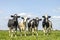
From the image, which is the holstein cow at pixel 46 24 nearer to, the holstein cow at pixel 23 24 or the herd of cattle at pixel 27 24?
the herd of cattle at pixel 27 24

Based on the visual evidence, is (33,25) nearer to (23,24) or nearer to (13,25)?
(23,24)

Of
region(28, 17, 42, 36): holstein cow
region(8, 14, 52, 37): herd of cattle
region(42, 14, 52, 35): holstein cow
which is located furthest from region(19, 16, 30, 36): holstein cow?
region(42, 14, 52, 35): holstein cow

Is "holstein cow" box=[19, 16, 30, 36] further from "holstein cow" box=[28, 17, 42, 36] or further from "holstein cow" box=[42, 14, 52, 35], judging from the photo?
"holstein cow" box=[42, 14, 52, 35]

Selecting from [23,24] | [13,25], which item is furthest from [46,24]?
[13,25]

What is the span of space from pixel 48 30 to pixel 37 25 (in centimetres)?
166

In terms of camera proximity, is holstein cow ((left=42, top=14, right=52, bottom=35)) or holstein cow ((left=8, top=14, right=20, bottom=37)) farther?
holstein cow ((left=42, top=14, right=52, bottom=35))

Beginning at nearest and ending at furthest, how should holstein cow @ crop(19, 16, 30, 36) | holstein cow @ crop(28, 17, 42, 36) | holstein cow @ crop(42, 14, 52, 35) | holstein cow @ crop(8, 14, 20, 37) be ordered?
holstein cow @ crop(8, 14, 20, 37) → holstein cow @ crop(19, 16, 30, 36) → holstein cow @ crop(28, 17, 42, 36) → holstein cow @ crop(42, 14, 52, 35)

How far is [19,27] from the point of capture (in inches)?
1043

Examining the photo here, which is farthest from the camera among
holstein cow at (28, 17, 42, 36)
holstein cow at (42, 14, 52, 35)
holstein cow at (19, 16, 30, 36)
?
holstein cow at (42, 14, 52, 35)

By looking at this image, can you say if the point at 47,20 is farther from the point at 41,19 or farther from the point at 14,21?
the point at 14,21

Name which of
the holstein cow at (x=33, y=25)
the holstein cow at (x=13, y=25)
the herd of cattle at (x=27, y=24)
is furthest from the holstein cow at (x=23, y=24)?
the holstein cow at (x=13, y=25)

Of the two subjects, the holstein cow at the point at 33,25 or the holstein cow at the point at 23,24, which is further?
the holstein cow at the point at 33,25

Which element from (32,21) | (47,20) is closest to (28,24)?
(32,21)

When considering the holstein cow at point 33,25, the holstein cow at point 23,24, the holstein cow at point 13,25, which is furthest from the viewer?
the holstein cow at point 33,25
